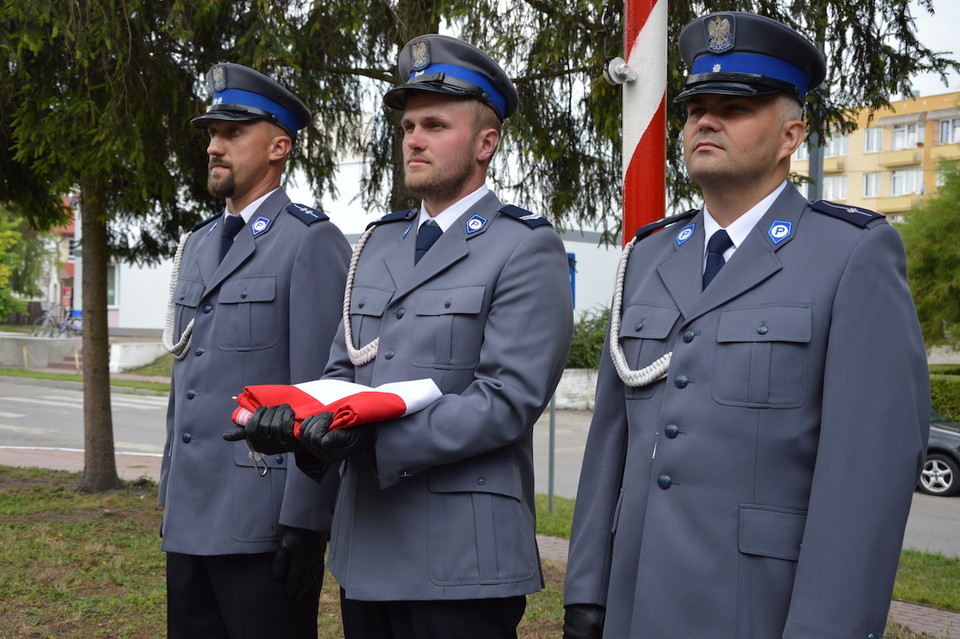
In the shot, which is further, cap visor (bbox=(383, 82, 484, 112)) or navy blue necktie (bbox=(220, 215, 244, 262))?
navy blue necktie (bbox=(220, 215, 244, 262))

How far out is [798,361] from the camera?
200 cm

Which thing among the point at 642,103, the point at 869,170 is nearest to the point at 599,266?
the point at 642,103

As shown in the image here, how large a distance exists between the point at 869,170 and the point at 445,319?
6651 cm

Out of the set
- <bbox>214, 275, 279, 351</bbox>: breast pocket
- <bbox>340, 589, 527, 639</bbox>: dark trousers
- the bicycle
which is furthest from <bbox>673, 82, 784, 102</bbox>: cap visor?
the bicycle

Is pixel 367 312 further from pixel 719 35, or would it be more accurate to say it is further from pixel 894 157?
pixel 894 157

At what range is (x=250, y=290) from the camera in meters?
3.23

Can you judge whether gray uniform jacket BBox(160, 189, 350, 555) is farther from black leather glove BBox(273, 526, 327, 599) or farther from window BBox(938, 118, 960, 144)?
window BBox(938, 118, 960, 144)

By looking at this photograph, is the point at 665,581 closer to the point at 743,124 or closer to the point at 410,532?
the point at 410,532

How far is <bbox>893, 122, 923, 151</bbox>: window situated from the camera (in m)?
61.6

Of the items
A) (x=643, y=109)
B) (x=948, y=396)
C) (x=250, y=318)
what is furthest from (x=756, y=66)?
(x=948, y=396)

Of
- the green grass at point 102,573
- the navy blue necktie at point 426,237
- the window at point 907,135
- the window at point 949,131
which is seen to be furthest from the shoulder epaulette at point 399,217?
the window at point 907,135

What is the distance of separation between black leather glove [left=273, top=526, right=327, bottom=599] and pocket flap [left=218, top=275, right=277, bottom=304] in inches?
29.5

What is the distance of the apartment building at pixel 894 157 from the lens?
194ft

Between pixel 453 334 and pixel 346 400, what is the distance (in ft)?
1.33
